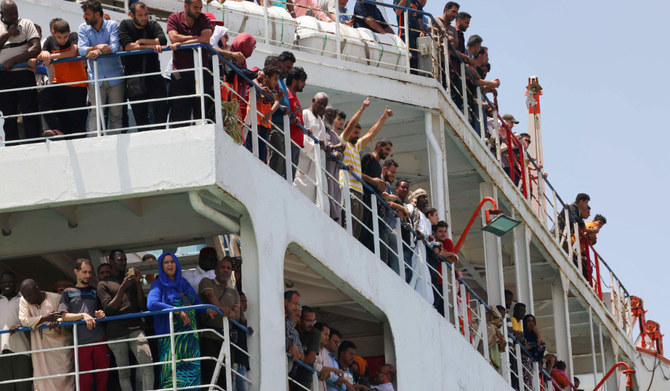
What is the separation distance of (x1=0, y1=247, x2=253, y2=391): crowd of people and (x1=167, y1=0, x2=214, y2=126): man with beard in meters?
1.60

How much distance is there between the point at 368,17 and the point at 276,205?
7963mm

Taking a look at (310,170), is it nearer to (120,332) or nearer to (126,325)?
(126,325)

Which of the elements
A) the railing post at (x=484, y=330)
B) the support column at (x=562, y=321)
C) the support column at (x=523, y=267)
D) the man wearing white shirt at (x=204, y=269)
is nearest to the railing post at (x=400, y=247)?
the railing post at (x=484, y=330)

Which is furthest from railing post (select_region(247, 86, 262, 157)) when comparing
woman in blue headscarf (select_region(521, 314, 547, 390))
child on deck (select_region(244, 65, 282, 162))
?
woman in blue headscarf (select_region(521, 314, 547, 390))

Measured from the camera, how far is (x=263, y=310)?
16.3 m

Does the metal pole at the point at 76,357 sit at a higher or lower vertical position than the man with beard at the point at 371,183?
lower

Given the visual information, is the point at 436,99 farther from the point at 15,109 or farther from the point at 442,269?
the point at 15,109

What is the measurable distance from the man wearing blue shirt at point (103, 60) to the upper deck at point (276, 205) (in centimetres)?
79

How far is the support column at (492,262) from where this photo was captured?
2562cm

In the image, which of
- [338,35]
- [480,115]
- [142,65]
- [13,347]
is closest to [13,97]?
[142,65]

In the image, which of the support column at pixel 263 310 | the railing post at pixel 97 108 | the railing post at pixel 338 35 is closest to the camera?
the support column at pixel 263 310

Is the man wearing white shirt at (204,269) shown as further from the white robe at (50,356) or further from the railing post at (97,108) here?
the railing post at (97,108)

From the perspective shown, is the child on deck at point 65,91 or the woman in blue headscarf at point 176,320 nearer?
the woman in blue headscarf at point 176,320

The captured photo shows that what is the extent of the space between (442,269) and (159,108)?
6137mm
